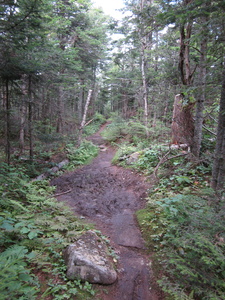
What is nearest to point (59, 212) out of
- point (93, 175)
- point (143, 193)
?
point (143, 193)

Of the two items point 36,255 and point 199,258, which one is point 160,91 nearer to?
point 199,258

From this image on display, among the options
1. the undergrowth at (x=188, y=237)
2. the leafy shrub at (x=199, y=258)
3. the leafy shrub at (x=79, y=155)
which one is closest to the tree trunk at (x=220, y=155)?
the undergrowth at (x=188, y=237)

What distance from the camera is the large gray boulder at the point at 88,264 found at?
299cm

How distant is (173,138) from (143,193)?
10.7ft

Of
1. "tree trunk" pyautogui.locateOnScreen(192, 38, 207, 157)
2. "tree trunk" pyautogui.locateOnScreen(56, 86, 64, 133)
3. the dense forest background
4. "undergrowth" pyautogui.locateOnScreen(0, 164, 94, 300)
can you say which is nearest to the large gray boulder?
"undergrowth" pyautogui.locateOnScreen(0, 164, 94, 300)

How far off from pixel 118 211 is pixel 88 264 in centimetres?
294

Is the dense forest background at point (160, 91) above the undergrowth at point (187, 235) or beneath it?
above

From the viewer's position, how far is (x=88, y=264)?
3.08 metres

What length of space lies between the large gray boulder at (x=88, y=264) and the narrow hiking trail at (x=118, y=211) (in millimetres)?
176

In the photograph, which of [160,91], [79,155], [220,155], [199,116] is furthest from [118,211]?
[160,91]

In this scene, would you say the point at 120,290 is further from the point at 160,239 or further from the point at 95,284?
the point at 160,239

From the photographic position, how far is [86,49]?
16.0 meters

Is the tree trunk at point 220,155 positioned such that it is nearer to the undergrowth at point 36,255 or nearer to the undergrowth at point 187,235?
the undergrowth at point 187,235

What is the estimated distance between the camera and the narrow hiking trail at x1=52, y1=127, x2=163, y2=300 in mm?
3102
